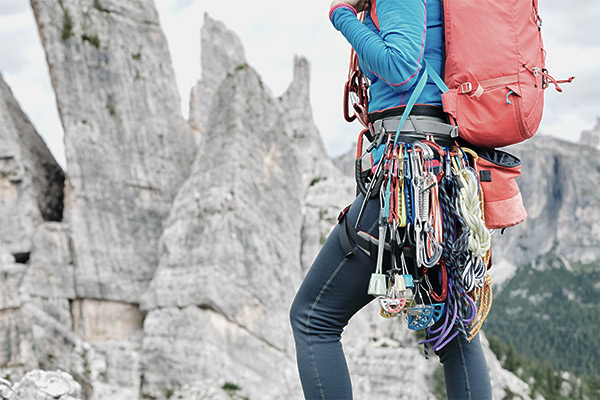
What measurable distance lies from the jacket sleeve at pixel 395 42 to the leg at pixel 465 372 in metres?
1.16

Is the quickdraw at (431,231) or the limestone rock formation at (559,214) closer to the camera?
the quickdraw at (431,231)

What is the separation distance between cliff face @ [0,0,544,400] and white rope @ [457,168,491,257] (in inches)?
614

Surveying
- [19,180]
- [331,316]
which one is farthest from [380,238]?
[19,180]

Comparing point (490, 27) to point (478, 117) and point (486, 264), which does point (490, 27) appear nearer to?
point (478, 117)

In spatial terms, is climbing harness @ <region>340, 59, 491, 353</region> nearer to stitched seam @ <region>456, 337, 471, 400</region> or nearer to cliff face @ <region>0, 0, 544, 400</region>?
stitched seam @ <region>456, 337, 471, 400</region>

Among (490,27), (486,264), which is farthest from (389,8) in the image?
(486,264)

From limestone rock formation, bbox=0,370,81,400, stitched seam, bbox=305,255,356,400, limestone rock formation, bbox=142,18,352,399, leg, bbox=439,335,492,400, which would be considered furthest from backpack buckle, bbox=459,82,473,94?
limestone rock formation, bbox=142,18,352,399

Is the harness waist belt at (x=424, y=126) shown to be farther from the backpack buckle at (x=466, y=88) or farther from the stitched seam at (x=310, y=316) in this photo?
the stitched seam at (x=310, y=316)

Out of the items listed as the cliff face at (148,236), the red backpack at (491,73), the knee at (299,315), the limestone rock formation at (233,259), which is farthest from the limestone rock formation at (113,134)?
the red backpack at (491,73)

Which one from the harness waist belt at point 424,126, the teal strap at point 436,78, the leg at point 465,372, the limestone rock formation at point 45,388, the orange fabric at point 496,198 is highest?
the teal strap at point 436,78

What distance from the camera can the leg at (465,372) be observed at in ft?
8.18

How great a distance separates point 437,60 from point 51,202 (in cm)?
2025

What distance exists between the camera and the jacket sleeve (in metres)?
Result: 2.27

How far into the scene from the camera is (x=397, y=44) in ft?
7.45
